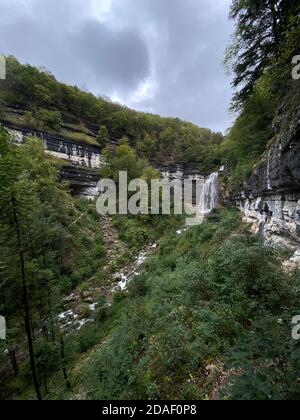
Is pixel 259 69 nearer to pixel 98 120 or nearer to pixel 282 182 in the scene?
pixel 282 182

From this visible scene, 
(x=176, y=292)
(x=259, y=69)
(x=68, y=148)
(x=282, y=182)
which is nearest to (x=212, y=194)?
(x=259, y=69)

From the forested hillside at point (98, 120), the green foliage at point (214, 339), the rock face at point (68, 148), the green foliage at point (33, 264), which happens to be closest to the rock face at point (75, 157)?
the rock face at point (68, 148)

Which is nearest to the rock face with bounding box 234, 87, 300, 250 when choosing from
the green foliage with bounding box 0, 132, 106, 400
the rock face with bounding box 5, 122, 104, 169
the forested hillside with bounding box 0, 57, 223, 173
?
the green foliage with bounding box 0, 132, 106, 400

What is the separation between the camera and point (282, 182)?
21.3 feet

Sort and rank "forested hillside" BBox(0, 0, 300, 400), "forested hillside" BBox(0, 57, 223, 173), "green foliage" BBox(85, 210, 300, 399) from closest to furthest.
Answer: "green foliage" BBox(85, 210, 300, 399) → "forested hillside" BBox(0, 0, 300, 400) → "forested hillside" BBox(0, 57, 223, 173)

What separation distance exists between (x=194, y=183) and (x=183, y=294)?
133ft

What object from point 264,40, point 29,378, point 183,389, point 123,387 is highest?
point 264,40

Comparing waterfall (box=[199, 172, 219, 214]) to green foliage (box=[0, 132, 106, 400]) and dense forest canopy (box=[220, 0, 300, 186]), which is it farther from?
green foliage (box=[0, 132, 106, 400])

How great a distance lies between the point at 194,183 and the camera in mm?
45500

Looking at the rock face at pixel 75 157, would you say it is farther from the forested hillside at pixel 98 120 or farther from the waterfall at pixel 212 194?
the waterfall at pixel 212 194

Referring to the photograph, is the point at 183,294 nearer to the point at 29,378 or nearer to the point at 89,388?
the point at 89,388

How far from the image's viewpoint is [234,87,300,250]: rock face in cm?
541

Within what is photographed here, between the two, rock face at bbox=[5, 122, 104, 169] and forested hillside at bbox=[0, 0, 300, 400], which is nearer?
forested hillside at bbox=[0, 0, 300, 400]
